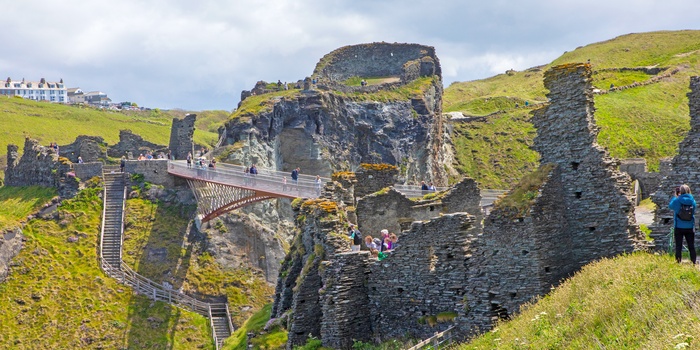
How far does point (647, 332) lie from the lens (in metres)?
12.6

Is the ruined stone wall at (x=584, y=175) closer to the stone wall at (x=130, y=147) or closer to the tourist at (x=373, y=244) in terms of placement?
the tourist at (x=373, y=244)

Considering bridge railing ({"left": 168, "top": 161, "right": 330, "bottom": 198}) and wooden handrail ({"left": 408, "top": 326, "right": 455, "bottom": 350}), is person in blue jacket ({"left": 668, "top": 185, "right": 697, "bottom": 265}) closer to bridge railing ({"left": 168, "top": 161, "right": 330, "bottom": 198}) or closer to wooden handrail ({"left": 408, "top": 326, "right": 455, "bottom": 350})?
wooden handrail ({"left": 408, "top": 326, "right": 455, "bottom": 350})

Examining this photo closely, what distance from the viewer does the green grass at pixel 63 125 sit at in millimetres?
100938

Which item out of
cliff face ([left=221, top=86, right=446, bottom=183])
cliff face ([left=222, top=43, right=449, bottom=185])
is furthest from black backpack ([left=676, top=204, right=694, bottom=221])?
cliff face ([left=221, top=86, right=446, bottom=183])

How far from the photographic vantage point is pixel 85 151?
73.4 m

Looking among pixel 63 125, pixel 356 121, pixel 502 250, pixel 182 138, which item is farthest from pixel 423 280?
pixel 63 125

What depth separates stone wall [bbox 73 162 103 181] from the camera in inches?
2547

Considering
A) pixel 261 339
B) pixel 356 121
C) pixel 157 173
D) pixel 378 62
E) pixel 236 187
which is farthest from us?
pixel 378 62

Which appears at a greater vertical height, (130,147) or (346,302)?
(130,147)

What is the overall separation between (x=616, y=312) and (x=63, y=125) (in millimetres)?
106351

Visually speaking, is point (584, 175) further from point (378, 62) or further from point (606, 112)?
point (378, 62)

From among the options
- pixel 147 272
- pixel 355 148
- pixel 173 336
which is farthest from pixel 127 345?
pixel 355 148

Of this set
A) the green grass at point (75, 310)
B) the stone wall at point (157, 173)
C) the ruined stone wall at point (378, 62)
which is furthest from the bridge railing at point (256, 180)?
the ruined stone wall at point (378, 62)

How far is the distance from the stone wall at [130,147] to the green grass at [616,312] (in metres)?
64.3
